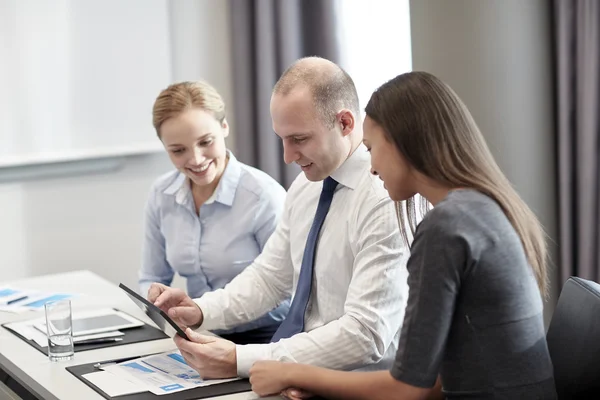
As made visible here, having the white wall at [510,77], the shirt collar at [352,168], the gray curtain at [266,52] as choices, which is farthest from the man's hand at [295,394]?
the gray curtain at [266,52]

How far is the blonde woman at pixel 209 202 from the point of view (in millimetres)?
2982

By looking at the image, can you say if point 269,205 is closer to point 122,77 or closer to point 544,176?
Result: point 544,176

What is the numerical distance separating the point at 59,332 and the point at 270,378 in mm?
692

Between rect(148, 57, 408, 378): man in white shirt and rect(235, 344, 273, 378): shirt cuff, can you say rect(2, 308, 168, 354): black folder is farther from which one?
rect(235, 344, 273, 378): shirt cuff

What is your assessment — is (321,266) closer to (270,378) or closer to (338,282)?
(338,282)

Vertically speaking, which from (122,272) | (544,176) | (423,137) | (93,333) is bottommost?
(122,272)

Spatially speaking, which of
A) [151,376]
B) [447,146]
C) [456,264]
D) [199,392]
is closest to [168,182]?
[151,376]

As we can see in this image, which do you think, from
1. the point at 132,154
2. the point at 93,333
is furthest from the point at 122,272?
the point at 93,333

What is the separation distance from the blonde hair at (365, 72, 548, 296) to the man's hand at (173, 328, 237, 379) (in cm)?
65

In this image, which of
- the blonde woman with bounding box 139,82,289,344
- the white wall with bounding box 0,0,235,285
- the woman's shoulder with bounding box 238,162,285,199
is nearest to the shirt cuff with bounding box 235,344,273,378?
the blonde woman with bounding box 139,82,289,344

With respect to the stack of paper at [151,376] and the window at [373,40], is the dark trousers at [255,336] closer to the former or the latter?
the stack of paper at [151,376]

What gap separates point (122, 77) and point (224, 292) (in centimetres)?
206

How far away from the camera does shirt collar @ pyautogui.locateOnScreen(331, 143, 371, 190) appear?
237 centimetres

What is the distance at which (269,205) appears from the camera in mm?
3033
